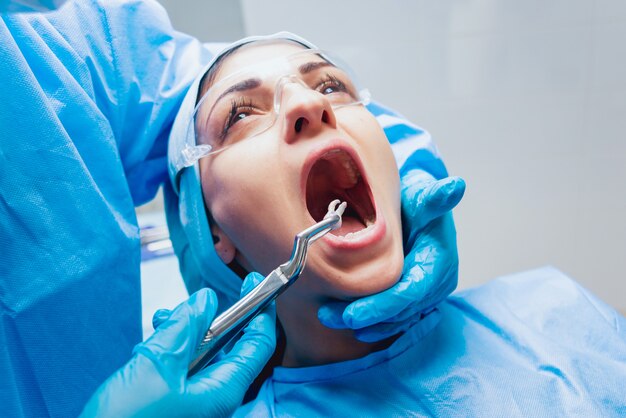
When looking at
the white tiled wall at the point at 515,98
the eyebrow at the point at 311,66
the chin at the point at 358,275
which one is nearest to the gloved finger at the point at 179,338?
the chin at the point at 358,275

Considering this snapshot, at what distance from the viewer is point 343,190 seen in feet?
3.78

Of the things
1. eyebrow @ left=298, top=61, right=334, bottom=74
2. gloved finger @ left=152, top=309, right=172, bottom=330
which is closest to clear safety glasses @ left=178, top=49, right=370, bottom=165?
eyebrow @ left=298, top=61, right=334, bottom=74

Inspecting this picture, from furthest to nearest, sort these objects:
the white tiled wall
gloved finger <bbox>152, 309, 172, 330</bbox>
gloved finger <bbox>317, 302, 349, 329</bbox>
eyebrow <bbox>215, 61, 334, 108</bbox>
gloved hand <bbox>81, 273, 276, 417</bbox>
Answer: the white tiled wall < eyebrow <bbox>215, 61, 334, 108</bbox> < gloved finger <bbox>317, 302, 349, 329</bbox> < gloved finger <bbox>152, 309, 172, 330</bbox> < gloved hand <bbox>81, 273, 276, 417</bbox>

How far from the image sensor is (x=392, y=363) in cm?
102

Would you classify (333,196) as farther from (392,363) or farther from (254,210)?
(392,363)

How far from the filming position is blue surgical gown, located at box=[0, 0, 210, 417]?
89 cm

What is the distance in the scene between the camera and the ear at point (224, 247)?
3.67 feet

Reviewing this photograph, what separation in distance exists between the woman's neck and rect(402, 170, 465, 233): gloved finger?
29 centimetres

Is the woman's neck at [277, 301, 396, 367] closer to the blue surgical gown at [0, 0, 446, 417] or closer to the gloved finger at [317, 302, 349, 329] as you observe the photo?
the gloved finger at [317, 302, 349, 329]

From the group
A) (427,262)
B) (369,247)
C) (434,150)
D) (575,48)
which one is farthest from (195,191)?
(575,48)

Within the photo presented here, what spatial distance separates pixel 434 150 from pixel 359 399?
2.48 feet

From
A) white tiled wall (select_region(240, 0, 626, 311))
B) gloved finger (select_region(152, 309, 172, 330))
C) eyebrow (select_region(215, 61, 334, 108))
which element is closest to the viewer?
gloved finger (select_region(152, 309, 172, 330))

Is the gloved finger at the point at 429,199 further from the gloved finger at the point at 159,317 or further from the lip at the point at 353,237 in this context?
the gloved finger at the point at 159,317

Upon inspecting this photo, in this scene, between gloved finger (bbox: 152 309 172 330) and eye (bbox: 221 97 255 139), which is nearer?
gloved finger (bbox: 152 309 172 330)
